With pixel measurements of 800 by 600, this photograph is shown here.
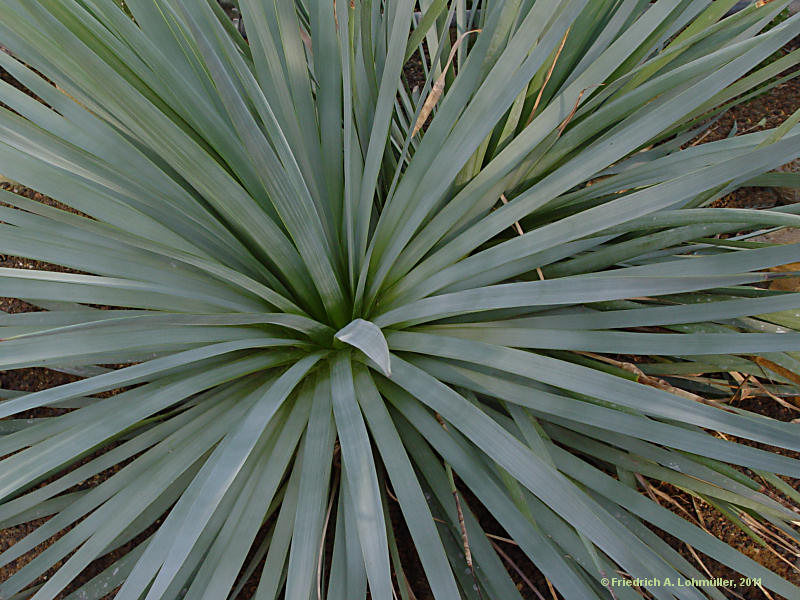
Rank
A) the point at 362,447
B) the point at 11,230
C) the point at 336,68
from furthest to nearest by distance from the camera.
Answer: the point at 336,68
the point at 11,230
the point at 362,447

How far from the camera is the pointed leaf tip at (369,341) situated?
0.59 m

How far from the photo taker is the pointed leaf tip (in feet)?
1.93

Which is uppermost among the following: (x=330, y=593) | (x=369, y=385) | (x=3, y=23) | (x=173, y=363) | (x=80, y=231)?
(x=3, y=23)

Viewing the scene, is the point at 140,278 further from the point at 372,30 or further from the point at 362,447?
the point at 372,30

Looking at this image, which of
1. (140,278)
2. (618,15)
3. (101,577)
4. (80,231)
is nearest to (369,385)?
(140,278)

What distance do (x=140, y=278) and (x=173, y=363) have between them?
207 millimetres

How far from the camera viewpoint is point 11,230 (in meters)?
0.83

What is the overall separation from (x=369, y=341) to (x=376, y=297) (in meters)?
0.31

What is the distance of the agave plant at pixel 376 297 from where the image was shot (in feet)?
2.37

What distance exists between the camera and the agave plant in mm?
721

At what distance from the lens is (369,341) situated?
0.64 m

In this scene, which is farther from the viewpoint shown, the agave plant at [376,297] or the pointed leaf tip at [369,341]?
the agave plant at [376,297]

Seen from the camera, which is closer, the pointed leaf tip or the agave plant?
the pointed leaf tip

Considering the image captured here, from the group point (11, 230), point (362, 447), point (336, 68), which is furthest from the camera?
point (336, 68)
